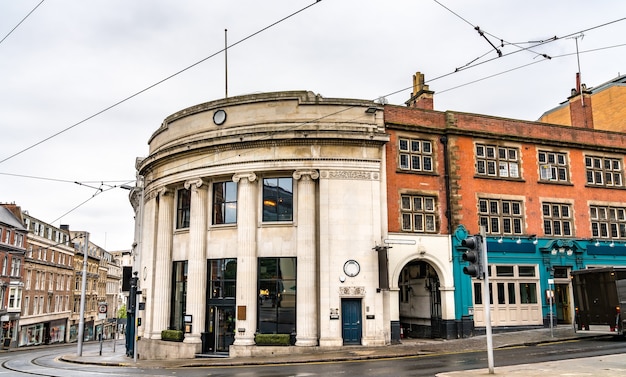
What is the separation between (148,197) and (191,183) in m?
5.68

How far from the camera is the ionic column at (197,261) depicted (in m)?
26.8

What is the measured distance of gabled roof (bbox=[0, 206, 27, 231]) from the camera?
194 feet

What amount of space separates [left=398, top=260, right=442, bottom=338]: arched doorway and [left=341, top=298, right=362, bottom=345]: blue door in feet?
15.6

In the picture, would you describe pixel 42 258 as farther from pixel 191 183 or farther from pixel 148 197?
pixel 191 183

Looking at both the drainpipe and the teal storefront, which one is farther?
the drainpipe

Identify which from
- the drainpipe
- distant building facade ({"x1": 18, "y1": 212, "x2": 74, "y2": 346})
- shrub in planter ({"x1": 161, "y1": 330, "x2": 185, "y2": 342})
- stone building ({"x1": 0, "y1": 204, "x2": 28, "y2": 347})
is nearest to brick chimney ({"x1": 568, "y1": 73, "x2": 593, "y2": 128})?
the drainpipe

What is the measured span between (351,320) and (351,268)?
2372 millimetres

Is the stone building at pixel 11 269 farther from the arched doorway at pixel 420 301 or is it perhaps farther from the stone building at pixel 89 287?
the arched doorway at pixel 420 301

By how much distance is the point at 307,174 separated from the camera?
2614 centimetres

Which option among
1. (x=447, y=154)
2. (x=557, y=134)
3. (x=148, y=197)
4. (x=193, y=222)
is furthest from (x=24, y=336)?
(x=557, y=134)

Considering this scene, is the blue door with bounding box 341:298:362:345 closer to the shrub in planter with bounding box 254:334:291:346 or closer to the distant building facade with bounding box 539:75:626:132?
the shrub in planter with bounding box 254:334:291:346

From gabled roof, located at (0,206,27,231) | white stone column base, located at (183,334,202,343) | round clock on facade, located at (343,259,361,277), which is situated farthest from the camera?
gabled roof, located at (0,206,27,231)

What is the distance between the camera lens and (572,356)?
18.6 m

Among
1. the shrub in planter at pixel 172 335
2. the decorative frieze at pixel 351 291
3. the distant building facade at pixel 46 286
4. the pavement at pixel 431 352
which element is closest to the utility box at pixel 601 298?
the pavement at pixel 431 352
